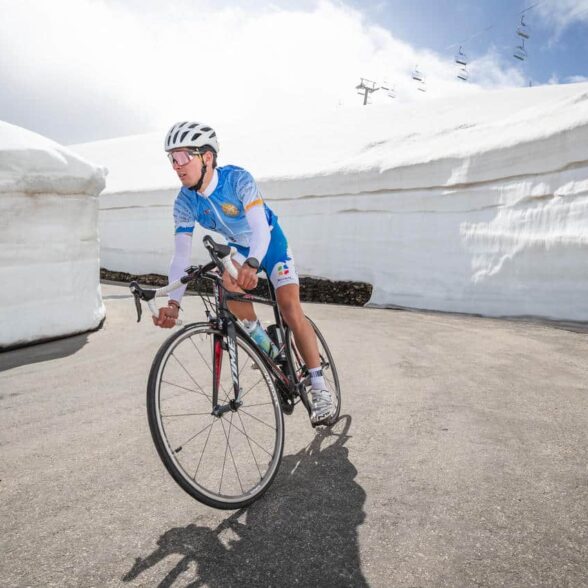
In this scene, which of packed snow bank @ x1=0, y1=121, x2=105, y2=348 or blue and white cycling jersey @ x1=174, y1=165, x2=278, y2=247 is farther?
packed snow bank @ x1=0, y1=121, x2=105, y2=348

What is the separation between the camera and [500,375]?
4457 mm

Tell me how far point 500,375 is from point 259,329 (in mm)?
2752

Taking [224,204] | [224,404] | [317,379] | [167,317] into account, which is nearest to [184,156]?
[224,204]

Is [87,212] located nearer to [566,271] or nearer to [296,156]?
[566,271]

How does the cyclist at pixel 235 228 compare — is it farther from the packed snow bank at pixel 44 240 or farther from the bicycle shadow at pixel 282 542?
the packed snow bank at pixel 44 240

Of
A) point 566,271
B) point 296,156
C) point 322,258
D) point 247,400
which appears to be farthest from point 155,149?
point 247,400

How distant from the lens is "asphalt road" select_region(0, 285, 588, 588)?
183cm

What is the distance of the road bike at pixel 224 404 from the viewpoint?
205 cm

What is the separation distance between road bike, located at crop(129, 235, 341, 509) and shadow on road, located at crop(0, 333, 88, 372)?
7.77ft

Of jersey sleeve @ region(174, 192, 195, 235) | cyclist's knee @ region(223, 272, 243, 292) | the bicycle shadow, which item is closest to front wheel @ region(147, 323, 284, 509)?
the bicycle shadow

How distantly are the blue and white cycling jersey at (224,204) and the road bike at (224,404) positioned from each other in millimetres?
283

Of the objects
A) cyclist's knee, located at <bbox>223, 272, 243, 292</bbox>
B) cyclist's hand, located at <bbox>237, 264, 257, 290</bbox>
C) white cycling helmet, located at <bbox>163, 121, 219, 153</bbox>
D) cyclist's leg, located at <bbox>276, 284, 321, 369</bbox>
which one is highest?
white cycling helmet, located at <bbox>163, 121, 219, 153</bbox>

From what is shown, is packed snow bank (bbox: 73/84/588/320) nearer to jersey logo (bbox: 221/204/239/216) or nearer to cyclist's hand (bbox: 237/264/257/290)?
jersey logo (bbox: 221/204/239/216)

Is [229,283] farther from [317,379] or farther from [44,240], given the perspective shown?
[44,240]
